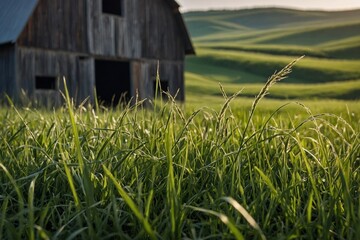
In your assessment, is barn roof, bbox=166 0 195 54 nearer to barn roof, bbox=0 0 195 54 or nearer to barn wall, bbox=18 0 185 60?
barn wall, bbox=18 0 185 60

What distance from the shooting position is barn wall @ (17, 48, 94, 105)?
15.0 metres

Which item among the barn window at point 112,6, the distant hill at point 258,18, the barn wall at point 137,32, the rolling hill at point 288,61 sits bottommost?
the rolling hill at point 288,61

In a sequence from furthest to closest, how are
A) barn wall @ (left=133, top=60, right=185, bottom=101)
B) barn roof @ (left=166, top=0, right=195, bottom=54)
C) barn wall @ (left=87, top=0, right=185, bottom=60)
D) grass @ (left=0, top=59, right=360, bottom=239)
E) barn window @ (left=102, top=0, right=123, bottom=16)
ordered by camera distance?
barn window @ (left=102, top=0, right=123, bottom=16) < barn roof @ (left=166, top=0, right=195, bottom=54) < barn wall @ (left=133, top=60, right=185, bottom=101) < barn wall @ (left=87, top=0, right=185, bottom=60) < grass @ (left=0, top=59, right=360, bottom=239)

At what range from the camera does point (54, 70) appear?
51.6ft

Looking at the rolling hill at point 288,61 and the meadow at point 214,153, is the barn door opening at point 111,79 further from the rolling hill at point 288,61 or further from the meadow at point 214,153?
the rolling hill at point 288,61

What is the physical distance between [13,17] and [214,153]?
14.4 meters

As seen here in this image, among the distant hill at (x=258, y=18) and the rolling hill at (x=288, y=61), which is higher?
the distant hill at (x=258, y=18)

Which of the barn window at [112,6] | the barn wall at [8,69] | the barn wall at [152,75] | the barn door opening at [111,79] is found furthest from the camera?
the barn door opening at [111,79]

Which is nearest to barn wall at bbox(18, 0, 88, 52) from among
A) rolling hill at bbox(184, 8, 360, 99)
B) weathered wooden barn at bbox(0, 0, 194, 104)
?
weathered wooden barn at bbox(0, 0, 194, 104)

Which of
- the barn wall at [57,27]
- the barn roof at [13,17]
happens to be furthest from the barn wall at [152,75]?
the barn roof at [13,17]

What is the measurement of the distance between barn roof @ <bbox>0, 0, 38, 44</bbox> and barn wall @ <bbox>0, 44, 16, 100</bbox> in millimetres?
440

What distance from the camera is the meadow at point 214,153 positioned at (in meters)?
1.58

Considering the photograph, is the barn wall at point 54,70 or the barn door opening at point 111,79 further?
the barn door opening at point 111,79

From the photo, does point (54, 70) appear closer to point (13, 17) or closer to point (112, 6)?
point (13, 17)
